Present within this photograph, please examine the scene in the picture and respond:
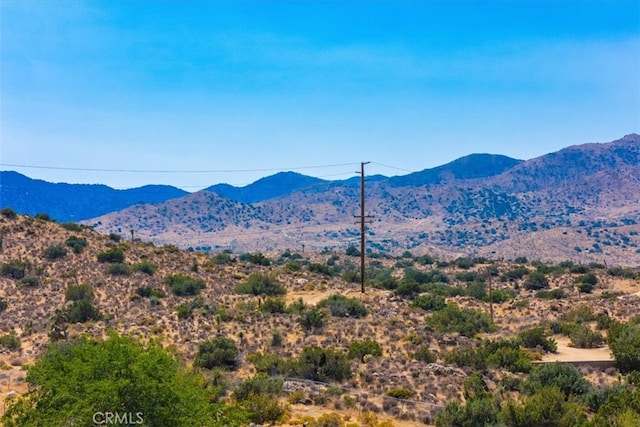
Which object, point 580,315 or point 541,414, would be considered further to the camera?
point 580,315

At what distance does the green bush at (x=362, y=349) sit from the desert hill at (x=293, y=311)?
341 millimetres

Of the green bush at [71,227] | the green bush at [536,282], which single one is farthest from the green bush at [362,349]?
the green bush at [71,227]

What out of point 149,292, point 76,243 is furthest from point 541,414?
point 76,243

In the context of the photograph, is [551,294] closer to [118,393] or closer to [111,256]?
[111,256]

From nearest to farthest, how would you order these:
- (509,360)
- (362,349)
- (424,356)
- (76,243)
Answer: (509,360) < (424,356) < (362,349) < (76,243)

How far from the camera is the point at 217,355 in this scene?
79.4 ft

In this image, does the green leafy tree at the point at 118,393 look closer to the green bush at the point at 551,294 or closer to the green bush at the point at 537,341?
the green bush at the point at 537,341

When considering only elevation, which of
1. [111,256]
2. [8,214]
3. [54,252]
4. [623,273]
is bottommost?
[623,273]

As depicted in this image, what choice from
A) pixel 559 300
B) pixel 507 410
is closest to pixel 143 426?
pixel 507 410

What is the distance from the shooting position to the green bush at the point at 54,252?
1929 inches

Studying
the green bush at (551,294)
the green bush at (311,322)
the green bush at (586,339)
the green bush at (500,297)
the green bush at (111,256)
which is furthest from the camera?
the green bush at (111,256)

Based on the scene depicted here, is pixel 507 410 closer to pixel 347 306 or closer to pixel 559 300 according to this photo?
pixel 347 306

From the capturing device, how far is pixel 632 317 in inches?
1425

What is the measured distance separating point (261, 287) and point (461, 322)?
709 inches
